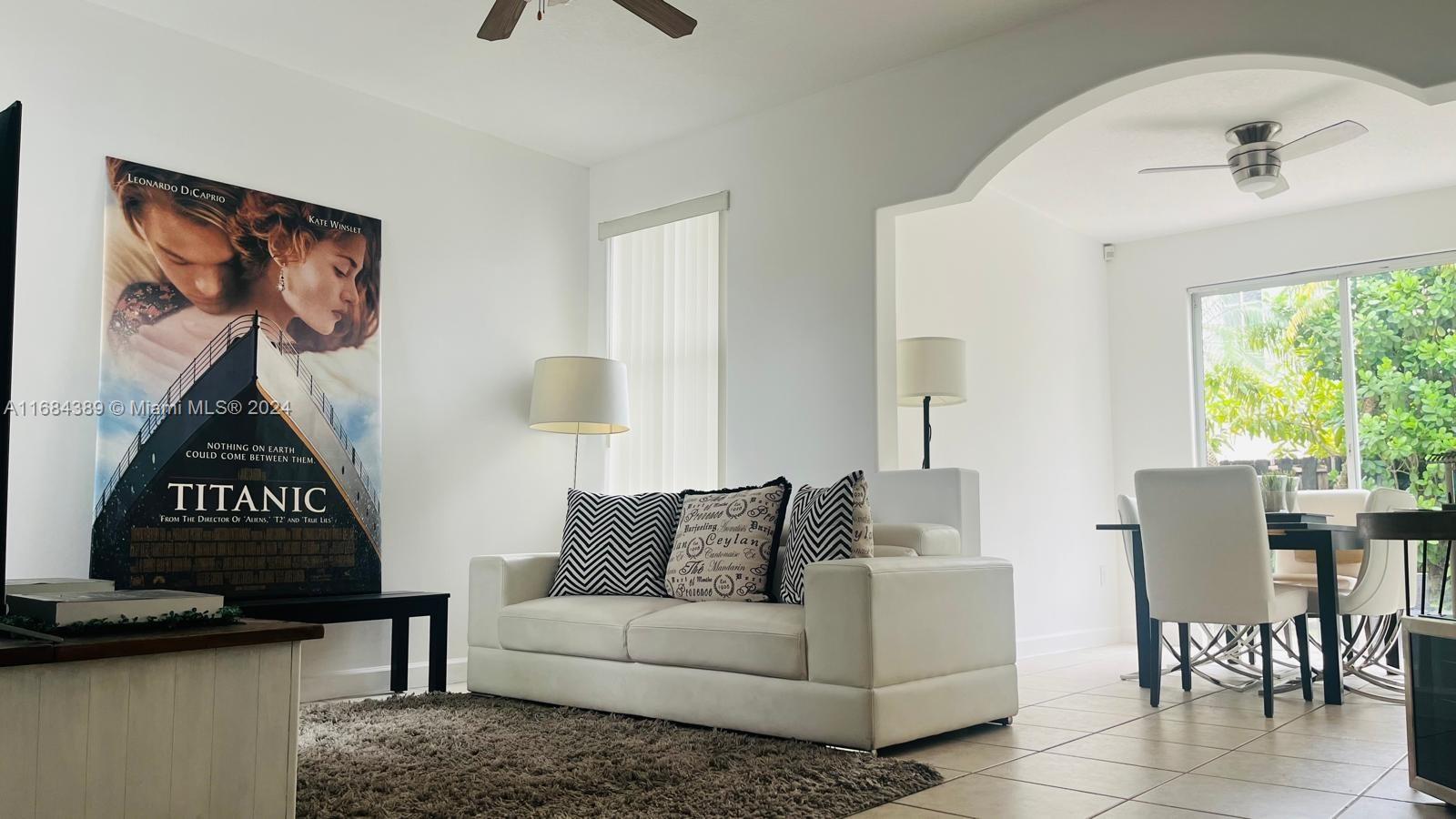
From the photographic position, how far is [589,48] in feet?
14.6

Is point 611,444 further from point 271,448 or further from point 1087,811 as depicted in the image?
point 1087,811

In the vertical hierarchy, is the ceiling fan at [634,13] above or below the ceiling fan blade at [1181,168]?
below

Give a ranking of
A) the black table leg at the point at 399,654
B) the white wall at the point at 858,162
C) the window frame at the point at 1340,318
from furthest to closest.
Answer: the window frame at the point at 1340,318, the black table leg at the point at 399,654, the white wall at the point at 858,162

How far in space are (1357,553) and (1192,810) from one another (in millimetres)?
3666

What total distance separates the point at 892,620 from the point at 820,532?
1.66 feet

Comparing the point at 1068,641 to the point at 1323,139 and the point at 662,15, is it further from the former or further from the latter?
the point at 662,15

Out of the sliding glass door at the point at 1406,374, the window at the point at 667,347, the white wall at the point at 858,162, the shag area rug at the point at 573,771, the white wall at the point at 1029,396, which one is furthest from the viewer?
the sliding glass door at the point at 1406,374

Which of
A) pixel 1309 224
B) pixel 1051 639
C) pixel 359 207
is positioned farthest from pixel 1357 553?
pixel 359 207

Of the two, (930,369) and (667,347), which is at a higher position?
(667,347)

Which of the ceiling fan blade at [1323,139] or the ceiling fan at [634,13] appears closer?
the ceiling fan at [634,13]

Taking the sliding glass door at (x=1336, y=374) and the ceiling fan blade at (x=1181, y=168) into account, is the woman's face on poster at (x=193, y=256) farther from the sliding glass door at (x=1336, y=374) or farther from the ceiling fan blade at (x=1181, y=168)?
the sliding glass door at (x=1336, y=374)

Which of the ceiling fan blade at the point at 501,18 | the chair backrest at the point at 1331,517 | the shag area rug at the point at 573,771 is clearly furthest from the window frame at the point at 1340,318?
the ceiling fan blade at the point at 501,18

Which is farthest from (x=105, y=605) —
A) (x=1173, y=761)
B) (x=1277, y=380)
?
(x=1277, y=380)

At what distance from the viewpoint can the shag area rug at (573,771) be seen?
8.29 ft
